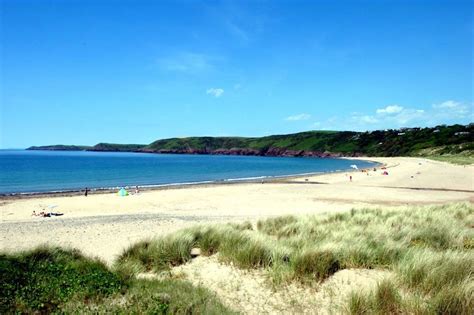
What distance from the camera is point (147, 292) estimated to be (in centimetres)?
619

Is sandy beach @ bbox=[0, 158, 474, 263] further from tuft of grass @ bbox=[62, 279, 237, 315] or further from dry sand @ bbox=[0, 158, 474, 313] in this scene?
tuft of grass @ bbox=[62, 279, 237, 315]

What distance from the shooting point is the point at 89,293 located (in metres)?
6.11

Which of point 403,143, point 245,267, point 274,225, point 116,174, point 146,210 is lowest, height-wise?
point 146,210

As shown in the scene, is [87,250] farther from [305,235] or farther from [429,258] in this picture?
[429,258]

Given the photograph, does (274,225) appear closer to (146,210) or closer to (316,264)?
(316,264)

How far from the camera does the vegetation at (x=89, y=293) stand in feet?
18.4

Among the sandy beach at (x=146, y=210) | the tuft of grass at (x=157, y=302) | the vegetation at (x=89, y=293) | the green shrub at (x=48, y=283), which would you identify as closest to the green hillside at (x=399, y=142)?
the sandy beach at (x=146, y=210)

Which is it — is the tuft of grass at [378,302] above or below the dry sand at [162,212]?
above

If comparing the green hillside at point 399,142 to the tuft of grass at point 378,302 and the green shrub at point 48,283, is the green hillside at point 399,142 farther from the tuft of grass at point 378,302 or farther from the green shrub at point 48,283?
the green shrub at point 48,283

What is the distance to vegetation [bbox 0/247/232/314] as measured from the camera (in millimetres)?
5613

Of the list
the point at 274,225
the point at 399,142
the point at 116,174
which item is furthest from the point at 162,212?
the point at 399,142

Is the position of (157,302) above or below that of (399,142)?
below

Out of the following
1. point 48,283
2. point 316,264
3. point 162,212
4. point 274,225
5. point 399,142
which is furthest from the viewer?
point 399,142

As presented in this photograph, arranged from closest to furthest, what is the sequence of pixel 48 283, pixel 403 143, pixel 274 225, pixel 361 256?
pixel 48 283, pixel 361 256, pixel 274 225, pixel 403 143
